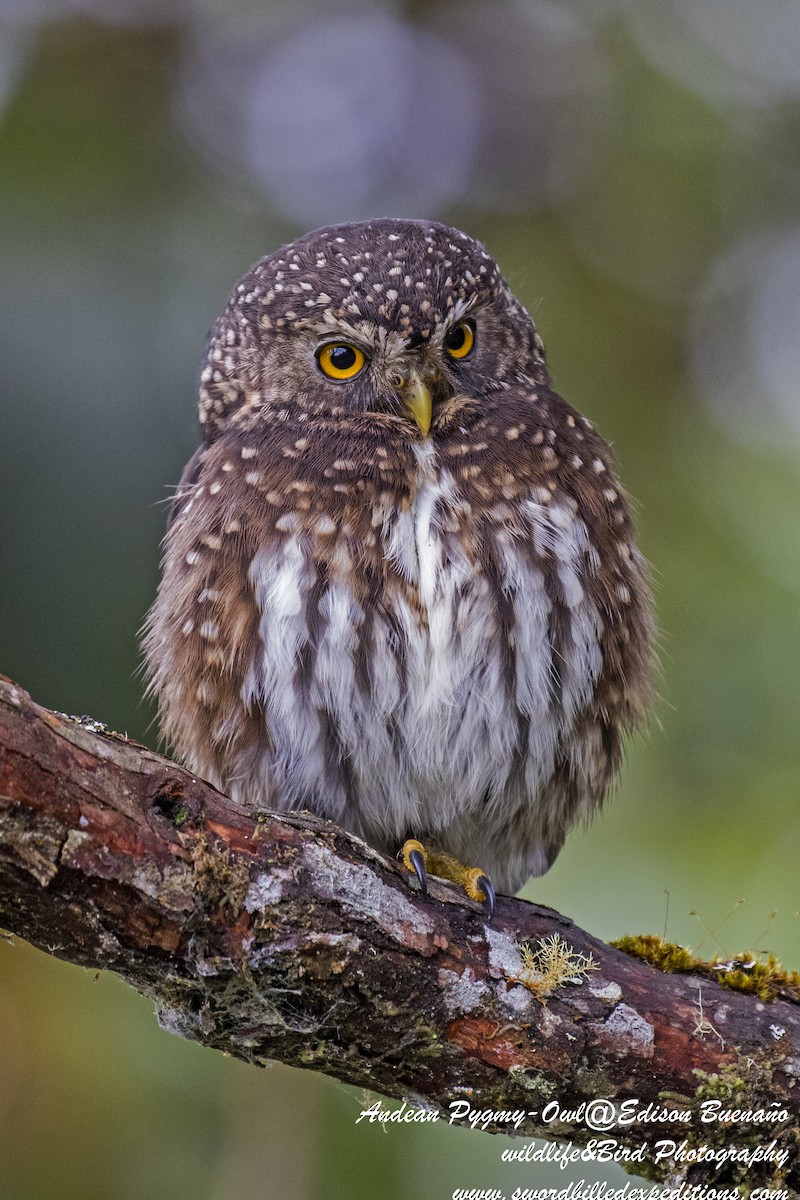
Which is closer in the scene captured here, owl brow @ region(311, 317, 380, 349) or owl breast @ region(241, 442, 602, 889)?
owl breast @ region(241, 442, 602, 889)

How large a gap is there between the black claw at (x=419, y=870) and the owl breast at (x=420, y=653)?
0.38 metres

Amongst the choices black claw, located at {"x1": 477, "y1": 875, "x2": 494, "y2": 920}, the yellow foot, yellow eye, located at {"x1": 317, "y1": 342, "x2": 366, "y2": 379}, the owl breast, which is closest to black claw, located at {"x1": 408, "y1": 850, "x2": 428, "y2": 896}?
the yellow foot

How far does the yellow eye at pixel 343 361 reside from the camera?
3379 millimetres

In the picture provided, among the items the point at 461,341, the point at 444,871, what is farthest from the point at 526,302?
the point at 444,871

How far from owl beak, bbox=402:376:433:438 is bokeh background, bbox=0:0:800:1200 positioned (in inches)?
45.7

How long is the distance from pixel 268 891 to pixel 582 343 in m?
3.53

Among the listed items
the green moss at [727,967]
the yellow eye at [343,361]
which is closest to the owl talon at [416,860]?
the green moss at [727,967]

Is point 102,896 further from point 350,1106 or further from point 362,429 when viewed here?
point 350,1106

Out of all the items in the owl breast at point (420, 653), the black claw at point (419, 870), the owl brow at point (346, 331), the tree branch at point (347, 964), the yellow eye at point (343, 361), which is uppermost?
the owl brow at point (346, 331)

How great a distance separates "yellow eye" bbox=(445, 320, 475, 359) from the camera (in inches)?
135

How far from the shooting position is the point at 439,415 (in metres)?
3.34

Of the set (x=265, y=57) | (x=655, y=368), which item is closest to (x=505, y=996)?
(x=655, y=368)

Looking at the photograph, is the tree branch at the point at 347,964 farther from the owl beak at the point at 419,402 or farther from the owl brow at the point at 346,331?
the owl brow at the point at 346,331

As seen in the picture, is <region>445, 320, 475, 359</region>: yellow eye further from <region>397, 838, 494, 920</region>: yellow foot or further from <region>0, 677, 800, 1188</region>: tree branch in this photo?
<region>0, 677, 800, 1188</region>: tree branch
